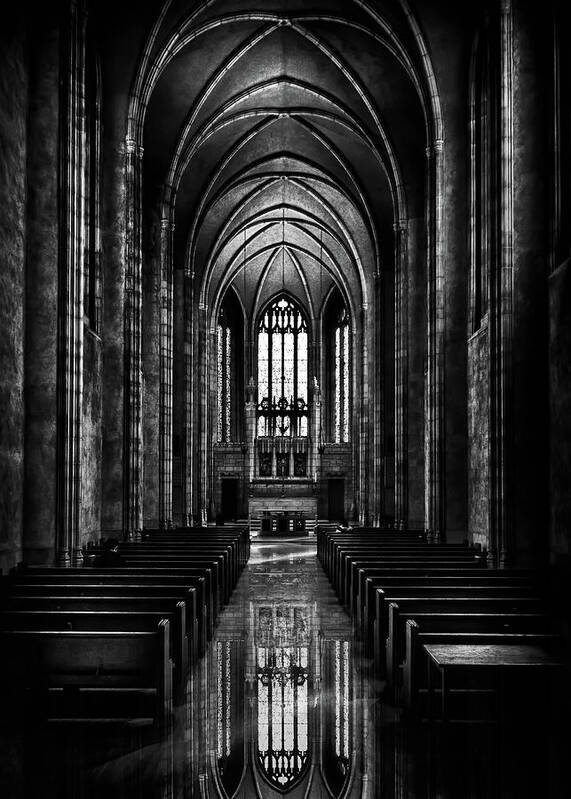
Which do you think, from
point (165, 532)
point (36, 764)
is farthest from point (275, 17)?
point (36, 764)

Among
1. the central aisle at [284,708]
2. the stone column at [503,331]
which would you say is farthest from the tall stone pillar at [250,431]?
the central aisle at [284,708]

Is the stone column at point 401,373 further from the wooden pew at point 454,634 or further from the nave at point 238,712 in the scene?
the wooden pew at point 454,634

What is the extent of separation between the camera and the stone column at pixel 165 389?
1025 inches

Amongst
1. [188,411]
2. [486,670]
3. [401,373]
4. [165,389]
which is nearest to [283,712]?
[486,670]

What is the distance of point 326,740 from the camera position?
6680 millimetres

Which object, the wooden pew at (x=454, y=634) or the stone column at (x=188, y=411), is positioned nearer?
the wooden pew at (x=454, y=634)

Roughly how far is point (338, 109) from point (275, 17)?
5152 mm

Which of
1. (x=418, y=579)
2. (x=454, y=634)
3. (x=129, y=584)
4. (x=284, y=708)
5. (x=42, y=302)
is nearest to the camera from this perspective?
(x=454, y=634)

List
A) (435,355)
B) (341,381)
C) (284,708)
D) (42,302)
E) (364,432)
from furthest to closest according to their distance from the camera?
(341,381)
(364,432)
(435,355)
(42,302)
(284,708)

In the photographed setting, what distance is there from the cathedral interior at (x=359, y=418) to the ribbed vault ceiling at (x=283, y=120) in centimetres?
10

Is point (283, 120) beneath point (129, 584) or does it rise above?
above

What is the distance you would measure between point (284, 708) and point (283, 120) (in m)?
25.8

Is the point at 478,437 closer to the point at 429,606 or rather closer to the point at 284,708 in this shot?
the point at 429,606

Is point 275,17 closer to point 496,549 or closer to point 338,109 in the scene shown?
point 338,109
